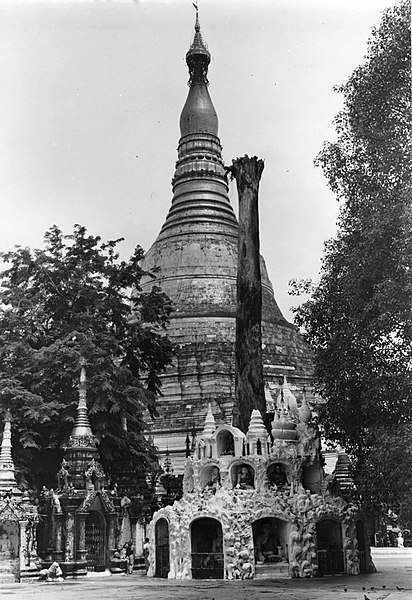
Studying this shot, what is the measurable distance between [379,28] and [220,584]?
44.1 ft

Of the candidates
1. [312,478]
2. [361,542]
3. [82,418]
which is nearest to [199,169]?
[82,418]

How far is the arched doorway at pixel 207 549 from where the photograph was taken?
17875mm

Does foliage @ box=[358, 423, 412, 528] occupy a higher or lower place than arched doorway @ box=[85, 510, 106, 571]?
higher

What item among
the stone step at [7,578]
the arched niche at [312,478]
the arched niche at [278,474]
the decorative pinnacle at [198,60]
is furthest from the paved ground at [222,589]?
the decorative pinnacle at [198,60]

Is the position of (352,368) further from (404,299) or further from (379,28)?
(379,28)

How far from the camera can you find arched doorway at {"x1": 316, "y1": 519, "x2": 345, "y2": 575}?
18.3 metres

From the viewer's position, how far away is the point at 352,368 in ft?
65.8

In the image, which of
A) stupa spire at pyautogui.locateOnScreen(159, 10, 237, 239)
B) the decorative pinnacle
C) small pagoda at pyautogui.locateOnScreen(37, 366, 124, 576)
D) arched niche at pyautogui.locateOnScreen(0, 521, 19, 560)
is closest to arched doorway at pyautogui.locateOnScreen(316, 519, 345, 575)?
small pagoda at pyautogui.locateOnScreen(37, 366, 124, 576)

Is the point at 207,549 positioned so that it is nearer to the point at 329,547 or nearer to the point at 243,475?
the point at 243,475

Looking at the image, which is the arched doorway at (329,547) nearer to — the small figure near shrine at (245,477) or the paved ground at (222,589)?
the paved ground at (222,589)

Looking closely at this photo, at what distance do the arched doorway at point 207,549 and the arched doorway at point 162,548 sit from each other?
1.06m

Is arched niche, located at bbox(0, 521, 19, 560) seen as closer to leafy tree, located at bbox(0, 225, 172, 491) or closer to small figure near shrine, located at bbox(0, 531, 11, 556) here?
small figure near shrine, located at bbox(0, 531, 11, 556)

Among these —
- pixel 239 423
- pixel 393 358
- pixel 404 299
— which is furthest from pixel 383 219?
pixel 239 423

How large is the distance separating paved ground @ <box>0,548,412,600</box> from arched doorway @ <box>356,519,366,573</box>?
0.47 metres
